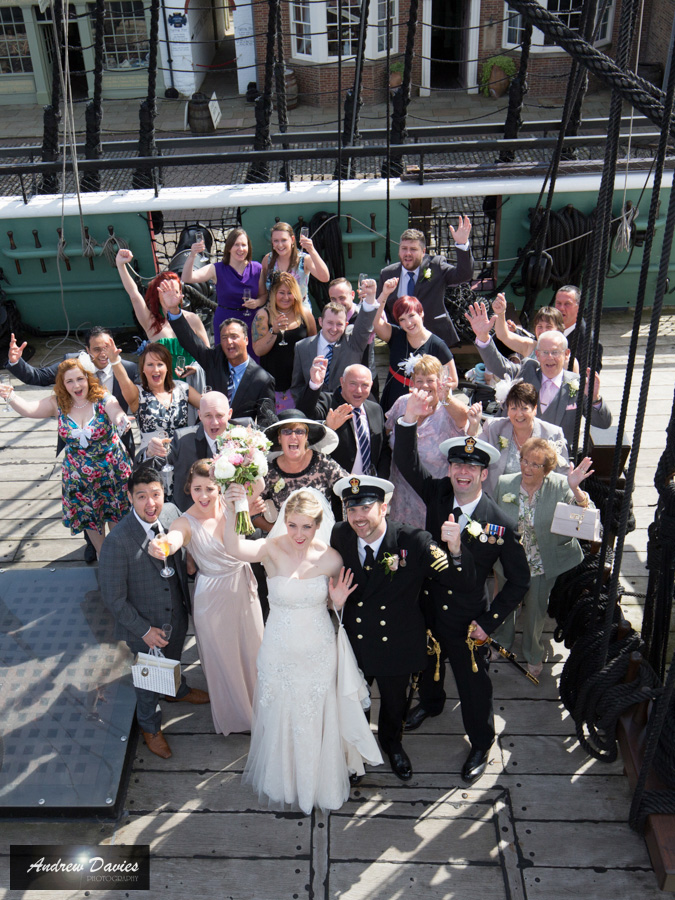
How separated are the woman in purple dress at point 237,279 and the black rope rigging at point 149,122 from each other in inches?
85.6

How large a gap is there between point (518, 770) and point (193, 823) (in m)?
1.48

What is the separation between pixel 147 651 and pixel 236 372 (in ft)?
5.69

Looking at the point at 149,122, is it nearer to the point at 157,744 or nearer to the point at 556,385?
the point at 556,385

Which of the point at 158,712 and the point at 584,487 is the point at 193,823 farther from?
the point at 584,487

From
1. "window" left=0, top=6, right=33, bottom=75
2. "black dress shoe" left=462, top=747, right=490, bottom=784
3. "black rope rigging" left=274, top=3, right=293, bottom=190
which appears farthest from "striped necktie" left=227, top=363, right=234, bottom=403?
"window" left=0, top=6, right=33, bottom=75

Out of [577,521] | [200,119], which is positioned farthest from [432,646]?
[200,119]

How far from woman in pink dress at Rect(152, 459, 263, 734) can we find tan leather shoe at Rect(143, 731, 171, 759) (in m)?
0.25

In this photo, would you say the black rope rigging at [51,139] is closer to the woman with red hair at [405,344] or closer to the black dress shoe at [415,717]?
the woman with red hair at [405,344]

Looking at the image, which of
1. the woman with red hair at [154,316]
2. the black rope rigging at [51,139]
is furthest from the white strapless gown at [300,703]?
the black rope rigging at [51,139]

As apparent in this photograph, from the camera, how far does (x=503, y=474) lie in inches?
164

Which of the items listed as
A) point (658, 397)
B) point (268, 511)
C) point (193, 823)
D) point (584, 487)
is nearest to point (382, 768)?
point (193, 823)

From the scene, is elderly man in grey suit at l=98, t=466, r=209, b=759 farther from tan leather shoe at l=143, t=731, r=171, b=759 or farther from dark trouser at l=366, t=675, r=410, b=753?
dark trouser at l=366, t=675, r=410, b=753

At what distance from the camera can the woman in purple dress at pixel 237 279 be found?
5.84 m

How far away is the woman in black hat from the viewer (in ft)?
13.0
